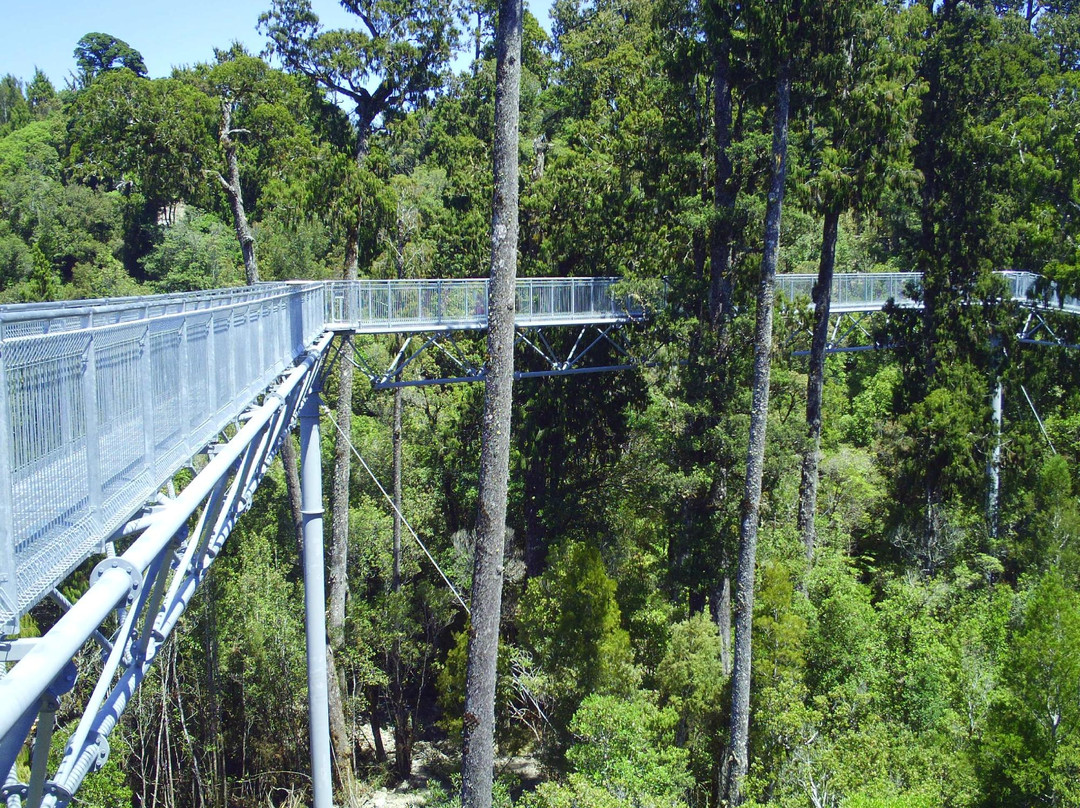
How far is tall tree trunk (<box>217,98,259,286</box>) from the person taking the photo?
15.8 meters

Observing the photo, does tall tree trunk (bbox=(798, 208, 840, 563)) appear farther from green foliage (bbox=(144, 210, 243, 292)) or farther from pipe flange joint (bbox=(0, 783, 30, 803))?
green foliage (bbox=(144, 210, 243, 292))

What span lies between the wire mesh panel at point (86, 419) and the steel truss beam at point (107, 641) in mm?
184

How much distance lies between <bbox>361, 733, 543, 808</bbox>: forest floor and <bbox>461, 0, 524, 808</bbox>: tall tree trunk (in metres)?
9.15

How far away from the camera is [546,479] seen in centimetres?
2253

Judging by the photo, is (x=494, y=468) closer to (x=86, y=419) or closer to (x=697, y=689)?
(x=86, y=419)

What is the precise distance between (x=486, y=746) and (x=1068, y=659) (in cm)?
864

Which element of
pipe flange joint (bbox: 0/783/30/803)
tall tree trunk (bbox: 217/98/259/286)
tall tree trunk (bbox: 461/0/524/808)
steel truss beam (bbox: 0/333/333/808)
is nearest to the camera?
steel truss beam (bbox: 0/333/333/808)

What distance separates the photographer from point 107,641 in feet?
12.3

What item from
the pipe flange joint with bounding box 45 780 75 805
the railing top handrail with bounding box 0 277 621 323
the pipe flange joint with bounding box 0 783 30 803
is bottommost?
the pipe flange joint with bounding box 45 780 75 805

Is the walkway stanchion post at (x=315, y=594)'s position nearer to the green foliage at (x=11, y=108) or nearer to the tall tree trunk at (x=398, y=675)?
the tall tree trunk at (x=398, y=675)

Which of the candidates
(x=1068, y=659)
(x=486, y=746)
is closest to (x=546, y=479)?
(x=1068, y=659)

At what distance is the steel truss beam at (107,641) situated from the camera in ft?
7.38

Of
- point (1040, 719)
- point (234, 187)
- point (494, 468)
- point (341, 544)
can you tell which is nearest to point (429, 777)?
point (341, 544)

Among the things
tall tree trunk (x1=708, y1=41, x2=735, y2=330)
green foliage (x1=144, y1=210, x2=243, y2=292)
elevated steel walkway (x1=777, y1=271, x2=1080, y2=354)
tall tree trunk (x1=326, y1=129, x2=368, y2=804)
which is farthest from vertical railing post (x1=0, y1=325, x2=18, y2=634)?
green foliage (x1=144, y1=210, x2=243, y2=292)
